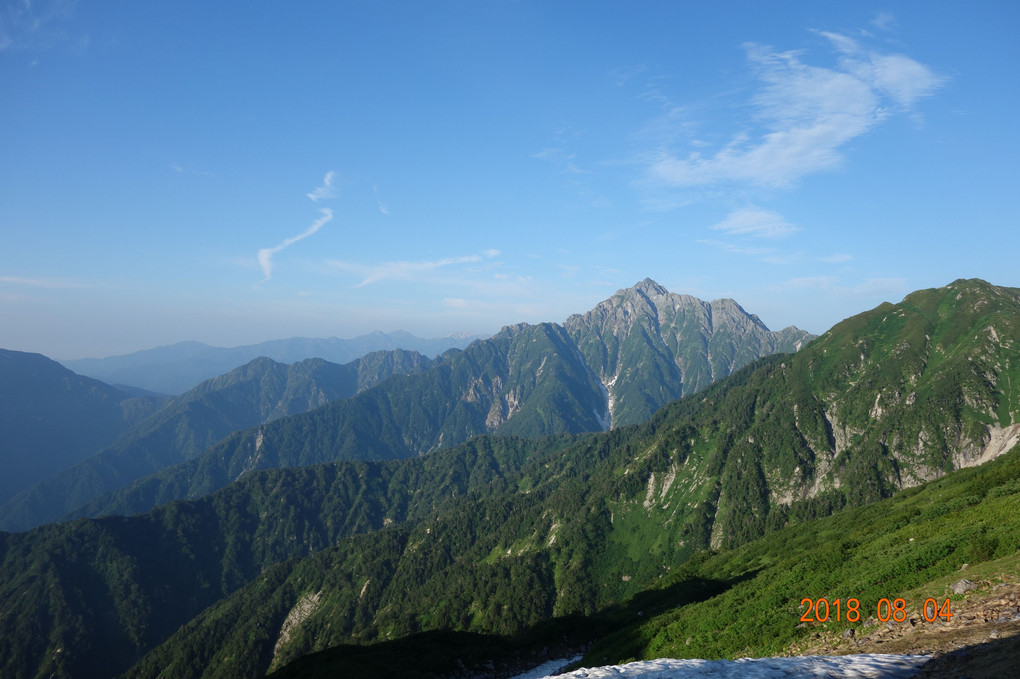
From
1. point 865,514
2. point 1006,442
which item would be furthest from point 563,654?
point 1006,442

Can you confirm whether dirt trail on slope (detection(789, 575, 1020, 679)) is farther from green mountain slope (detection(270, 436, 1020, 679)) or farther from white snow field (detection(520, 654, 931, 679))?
white snow field (detection(520, 654, 931, 679))

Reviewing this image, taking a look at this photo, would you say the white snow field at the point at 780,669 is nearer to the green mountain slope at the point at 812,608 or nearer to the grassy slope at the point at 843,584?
the green mountain slope at the point at 812,608

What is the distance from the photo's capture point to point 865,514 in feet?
299

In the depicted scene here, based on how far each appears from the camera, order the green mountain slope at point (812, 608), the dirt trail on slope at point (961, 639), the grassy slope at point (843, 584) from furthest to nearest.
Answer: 1. the grassy slope at point (843, 584)
2. the green mountain slope at point (812, 608)
3. the dirt trail on slope at point (961, 639)

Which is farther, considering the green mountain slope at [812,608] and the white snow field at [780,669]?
the green mountain slope at [812,608]

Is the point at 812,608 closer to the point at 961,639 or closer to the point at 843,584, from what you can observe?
the point at 843,584
